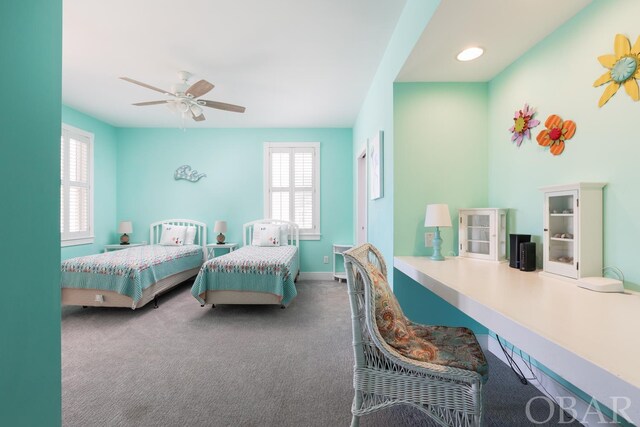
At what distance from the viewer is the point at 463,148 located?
236cm

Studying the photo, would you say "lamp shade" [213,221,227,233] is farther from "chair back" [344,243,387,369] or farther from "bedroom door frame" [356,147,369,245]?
"chair back" [344,243,387,369]

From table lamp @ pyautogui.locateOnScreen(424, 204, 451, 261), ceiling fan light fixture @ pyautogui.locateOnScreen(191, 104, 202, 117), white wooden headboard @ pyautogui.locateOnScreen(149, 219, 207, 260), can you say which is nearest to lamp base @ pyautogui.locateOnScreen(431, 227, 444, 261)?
table lamp @ pyautogui.locateOnScreen(424, 204, 451, 261)

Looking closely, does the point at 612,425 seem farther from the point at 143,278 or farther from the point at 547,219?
the point at 143,278

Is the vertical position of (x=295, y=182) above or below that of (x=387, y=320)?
above

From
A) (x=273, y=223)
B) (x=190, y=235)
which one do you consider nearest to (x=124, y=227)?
(x=190, y=235)

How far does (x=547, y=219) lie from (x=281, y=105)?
10.7ft

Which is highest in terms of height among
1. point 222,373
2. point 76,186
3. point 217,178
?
point 217,178

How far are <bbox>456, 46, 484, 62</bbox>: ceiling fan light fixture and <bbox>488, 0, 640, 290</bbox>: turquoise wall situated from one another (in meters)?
0.31

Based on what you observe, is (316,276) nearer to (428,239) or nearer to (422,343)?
(428,239)

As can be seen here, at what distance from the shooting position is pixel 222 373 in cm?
207

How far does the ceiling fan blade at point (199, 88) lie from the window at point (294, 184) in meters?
2.11

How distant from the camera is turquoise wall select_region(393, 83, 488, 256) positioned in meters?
2.34

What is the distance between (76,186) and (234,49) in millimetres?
3388

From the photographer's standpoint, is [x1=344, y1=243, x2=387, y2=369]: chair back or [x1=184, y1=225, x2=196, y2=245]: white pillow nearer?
[x1=344, y1=243, x2=387, y2=369]: chair back
